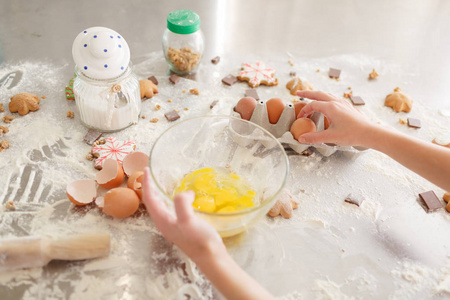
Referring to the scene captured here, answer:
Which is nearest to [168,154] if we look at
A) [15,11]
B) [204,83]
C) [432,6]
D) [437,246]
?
[204,83]

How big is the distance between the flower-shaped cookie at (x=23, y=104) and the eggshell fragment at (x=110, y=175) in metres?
0.35

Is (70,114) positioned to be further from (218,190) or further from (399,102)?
(399,102)

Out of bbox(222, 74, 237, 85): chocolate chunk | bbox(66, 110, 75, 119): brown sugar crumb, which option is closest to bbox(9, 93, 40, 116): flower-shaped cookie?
bbox(66, 110, 75, 119): brown sugar crumb

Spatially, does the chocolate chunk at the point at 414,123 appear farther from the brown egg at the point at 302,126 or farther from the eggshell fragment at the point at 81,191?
the eggshell fragment at the point at 81,191

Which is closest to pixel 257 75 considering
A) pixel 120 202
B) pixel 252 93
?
pixel 252 93

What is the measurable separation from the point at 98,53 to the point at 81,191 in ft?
1.11

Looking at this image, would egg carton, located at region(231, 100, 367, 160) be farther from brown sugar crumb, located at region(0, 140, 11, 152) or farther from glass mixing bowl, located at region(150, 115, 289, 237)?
brown sugar crumb, located at region(0, 140, 11, 152)

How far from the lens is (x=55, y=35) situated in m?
1.43

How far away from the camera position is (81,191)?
0.92 meters

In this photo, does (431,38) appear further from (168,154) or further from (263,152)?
(168,154)

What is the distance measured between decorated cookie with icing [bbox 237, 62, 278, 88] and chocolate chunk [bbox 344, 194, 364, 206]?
1.64ft

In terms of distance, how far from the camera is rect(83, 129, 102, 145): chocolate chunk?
1.06 m

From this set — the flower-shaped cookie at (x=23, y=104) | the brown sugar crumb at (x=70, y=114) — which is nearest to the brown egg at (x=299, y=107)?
the brown sugar crumb at (x=70, y=114)

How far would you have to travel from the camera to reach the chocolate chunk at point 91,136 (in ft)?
3.48
